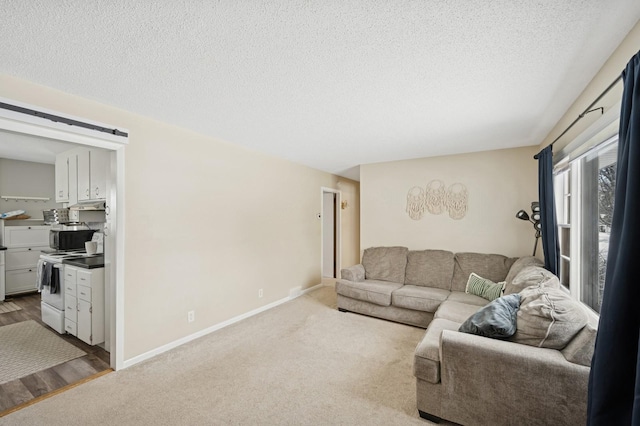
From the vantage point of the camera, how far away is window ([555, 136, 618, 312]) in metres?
1.99

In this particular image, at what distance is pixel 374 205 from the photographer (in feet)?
16.2

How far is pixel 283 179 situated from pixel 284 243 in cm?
107

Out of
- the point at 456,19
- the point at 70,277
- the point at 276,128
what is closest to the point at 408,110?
the point at 456,19

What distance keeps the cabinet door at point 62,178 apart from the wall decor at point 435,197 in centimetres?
518

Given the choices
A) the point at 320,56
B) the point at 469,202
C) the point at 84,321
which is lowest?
the point at 84,321

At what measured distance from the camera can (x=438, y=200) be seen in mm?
4391

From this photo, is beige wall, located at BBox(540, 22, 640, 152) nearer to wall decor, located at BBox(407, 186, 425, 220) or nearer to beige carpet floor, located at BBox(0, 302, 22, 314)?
wall decor, located at BBox(407, 186, 425, 220)

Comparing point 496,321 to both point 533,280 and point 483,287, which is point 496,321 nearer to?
point 533,280

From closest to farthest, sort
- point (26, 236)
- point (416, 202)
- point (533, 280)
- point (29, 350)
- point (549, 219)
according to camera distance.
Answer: point (533, 280), point (549, 219), point (29, 350), point (416, 202), point (26, 236)

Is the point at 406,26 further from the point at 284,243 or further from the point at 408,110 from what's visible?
the point at 284,243

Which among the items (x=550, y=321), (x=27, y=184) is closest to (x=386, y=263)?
(x=550, y=321)

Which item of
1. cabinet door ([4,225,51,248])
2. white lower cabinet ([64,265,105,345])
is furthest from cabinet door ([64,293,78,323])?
cabinet door ([4,225,51,248])

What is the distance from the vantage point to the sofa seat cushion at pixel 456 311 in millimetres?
2744

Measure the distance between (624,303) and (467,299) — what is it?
2.47 m
